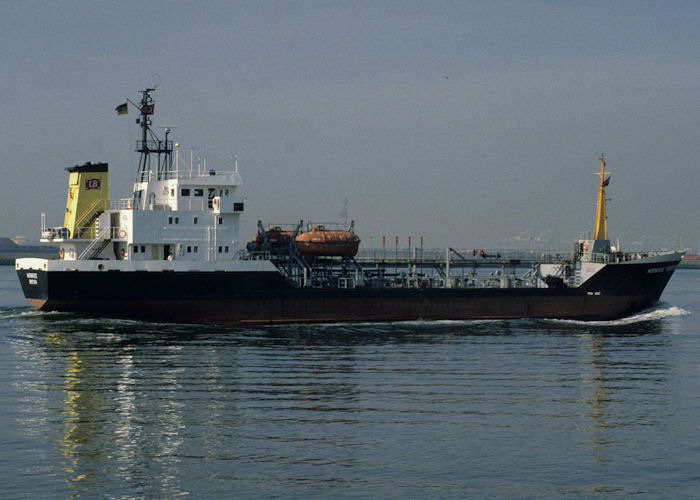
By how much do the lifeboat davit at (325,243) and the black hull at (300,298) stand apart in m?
2.46

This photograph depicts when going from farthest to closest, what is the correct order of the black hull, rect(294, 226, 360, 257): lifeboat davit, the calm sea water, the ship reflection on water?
1. rect(294, 226, 360, 257): lifeboat davit
2. the black hull
3. the ship reflection on water
4. the calm sea water

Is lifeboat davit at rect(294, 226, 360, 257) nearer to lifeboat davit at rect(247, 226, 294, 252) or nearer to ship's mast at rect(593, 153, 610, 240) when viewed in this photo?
lifeboat davit at rect(247, 226, 294, 252)

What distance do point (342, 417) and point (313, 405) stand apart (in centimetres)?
191

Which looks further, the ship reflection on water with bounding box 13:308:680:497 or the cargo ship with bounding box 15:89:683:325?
the cargo ship with bounding box 15:89:683:325

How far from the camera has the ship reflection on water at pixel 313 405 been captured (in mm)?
20141

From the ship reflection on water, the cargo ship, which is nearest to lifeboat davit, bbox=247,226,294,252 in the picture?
the cargo ship

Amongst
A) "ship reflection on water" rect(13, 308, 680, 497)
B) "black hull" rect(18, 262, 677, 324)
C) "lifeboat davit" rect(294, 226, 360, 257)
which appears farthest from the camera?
"lifeboat davit" rect(294, 226, 360, 257)

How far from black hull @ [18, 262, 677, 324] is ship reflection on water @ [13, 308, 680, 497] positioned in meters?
2.06

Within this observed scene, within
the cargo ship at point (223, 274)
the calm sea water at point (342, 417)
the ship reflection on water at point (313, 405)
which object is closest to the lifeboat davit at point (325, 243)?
the cargo ship at point (223, 274)

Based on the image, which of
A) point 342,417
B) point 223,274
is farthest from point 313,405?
point 223,274

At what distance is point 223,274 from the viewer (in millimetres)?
46875

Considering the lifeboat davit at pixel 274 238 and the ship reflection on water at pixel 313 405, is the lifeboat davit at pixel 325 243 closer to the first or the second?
the lifeboat davit at pixel 274 238

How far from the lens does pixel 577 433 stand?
2339cm

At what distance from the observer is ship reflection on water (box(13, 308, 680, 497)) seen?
20141 millimetres
